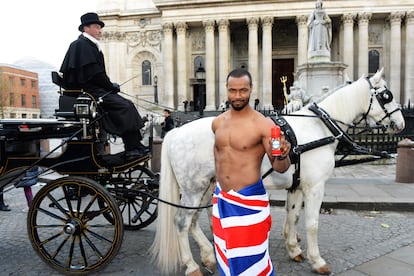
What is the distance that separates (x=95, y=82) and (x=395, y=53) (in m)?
39.8

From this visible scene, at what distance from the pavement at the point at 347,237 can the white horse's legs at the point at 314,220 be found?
0.65 feet

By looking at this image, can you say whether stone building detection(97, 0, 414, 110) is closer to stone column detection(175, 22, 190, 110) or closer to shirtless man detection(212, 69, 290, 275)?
stone column detection(175, 22, 190, 110)

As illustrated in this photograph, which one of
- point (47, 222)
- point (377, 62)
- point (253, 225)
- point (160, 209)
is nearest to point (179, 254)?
point (160, 209)

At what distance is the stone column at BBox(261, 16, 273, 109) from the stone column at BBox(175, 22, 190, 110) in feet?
28.9

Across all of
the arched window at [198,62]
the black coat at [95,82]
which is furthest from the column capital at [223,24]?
the black coat at [95,82]

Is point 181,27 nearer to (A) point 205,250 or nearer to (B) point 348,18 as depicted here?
(B) point 348,18

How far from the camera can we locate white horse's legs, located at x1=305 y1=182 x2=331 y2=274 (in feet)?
13.9

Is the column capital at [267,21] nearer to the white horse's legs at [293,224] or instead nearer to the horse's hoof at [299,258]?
the white horse's legs at [293,224]

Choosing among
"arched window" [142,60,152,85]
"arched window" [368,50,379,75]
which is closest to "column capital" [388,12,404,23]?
"arched window" [368,50,379,75]

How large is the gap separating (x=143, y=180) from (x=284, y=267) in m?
2.25

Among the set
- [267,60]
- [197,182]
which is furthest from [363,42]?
[197,182]

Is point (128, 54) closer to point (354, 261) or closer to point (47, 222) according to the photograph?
point (47, 222)

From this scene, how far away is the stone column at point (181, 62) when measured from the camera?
40.0 m

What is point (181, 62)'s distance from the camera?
40.2 meters
